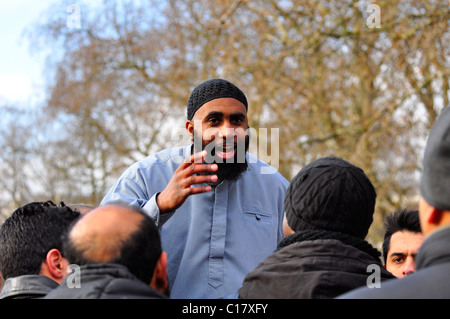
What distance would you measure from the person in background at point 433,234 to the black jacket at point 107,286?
71 centimetres

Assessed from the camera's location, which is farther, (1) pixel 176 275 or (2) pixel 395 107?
(2) pixel 395 107

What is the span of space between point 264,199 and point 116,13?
12.9 metres

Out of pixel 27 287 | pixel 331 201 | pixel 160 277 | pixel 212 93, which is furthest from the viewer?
pixel 212 93

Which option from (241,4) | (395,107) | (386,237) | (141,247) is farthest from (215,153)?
(241,4)

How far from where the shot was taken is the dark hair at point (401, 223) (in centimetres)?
402

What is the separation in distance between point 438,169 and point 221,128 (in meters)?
2.21

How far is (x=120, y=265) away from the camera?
2.19 m

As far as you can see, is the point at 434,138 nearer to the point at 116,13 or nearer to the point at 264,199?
the point at 264,199

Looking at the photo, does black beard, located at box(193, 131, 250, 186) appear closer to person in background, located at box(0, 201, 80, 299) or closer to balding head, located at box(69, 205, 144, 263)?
person in background, located at box(0, 201, 80, 299)

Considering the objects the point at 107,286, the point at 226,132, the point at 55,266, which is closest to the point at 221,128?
the point at 226,132

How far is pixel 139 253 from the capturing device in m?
2.25

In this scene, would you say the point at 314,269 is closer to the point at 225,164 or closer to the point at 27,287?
the point at 27,287

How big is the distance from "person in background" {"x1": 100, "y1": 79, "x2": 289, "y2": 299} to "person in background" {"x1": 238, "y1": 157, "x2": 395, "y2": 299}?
2.49ft

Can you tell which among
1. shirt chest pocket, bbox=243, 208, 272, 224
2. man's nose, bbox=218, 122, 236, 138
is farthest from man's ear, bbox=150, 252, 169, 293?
man's nose, bbox=218, 122, 236, 138
